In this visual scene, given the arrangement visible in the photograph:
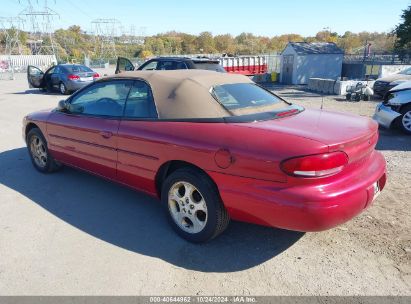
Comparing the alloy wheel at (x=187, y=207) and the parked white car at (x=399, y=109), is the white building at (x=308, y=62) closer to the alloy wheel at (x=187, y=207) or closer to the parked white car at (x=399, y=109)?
the parked white car at (x=399, y=109)

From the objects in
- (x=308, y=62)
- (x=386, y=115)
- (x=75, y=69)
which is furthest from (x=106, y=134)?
(x=308, y=62)

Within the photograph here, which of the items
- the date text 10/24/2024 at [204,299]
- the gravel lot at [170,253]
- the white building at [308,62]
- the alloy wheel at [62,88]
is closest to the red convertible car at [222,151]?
the gravel lot at [170,253]

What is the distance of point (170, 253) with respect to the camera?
317 centimetres

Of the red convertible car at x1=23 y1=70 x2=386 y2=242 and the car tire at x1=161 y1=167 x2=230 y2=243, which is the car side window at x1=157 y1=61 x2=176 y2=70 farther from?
the car tire at x1=161 y1=167 x2=230 y2=243

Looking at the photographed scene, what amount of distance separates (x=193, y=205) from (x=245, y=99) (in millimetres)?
1216

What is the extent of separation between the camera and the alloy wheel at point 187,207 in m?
3.23

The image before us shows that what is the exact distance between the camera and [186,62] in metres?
9.97

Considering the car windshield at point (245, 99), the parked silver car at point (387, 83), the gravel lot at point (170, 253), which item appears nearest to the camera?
the gravel lot at point (170, 253)

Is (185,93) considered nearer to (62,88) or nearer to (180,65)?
(180,65)

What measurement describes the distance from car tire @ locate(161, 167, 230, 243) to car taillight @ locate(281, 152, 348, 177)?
28.7 inches

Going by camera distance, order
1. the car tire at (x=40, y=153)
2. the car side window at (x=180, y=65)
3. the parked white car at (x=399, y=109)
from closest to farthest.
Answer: the car tire at (x=40, y=153) < the parked white car at (x=399, y=109) < the car side window at (x=180, y=65)

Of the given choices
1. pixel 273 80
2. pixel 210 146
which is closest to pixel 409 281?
pixel 210 146

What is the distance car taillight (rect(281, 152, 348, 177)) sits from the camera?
2.58 metres

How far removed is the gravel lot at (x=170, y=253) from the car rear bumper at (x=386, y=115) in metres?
3.59
